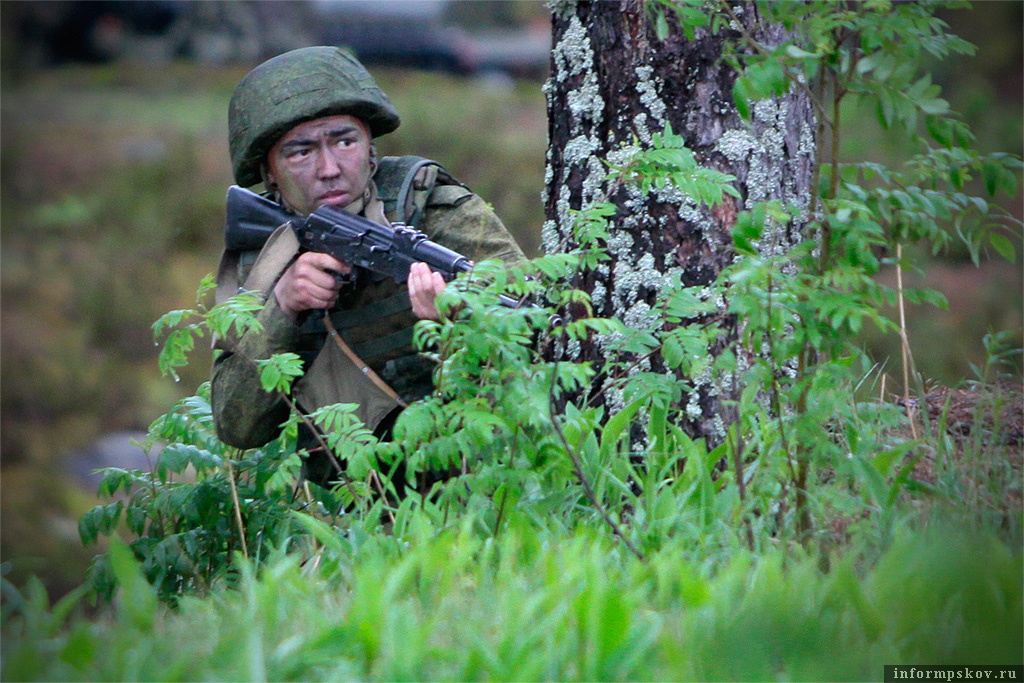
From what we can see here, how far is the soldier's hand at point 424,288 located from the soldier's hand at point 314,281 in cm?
34

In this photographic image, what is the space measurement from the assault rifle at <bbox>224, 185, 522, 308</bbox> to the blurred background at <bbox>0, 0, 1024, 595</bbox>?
3.73 metres

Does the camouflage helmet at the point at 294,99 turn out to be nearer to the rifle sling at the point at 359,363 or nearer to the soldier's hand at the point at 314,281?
the soldier's hand at the point at 314,281

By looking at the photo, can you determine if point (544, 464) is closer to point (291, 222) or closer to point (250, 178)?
point (291, 222)

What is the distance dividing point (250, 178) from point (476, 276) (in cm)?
139

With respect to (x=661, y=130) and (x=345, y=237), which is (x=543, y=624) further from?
(x=661, y=130)

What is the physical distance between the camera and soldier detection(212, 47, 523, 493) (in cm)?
301

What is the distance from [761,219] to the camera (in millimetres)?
2006

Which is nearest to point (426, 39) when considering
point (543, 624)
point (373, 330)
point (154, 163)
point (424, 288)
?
point (154, 163)

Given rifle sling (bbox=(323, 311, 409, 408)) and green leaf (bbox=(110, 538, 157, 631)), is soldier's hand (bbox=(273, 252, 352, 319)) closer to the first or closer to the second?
rifle sling (bbox=(323, 311, 409, 408))

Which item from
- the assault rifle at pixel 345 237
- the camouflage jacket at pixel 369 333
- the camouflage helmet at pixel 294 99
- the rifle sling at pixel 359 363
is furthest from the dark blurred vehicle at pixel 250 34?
the rifle sling at pixel 359 363

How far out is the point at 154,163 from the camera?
10422 mm

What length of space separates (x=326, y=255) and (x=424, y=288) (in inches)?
17.6

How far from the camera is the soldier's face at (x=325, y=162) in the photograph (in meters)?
3.08

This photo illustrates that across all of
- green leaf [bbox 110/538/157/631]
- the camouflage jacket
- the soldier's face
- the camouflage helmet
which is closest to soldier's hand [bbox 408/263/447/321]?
the camouflage jacket
